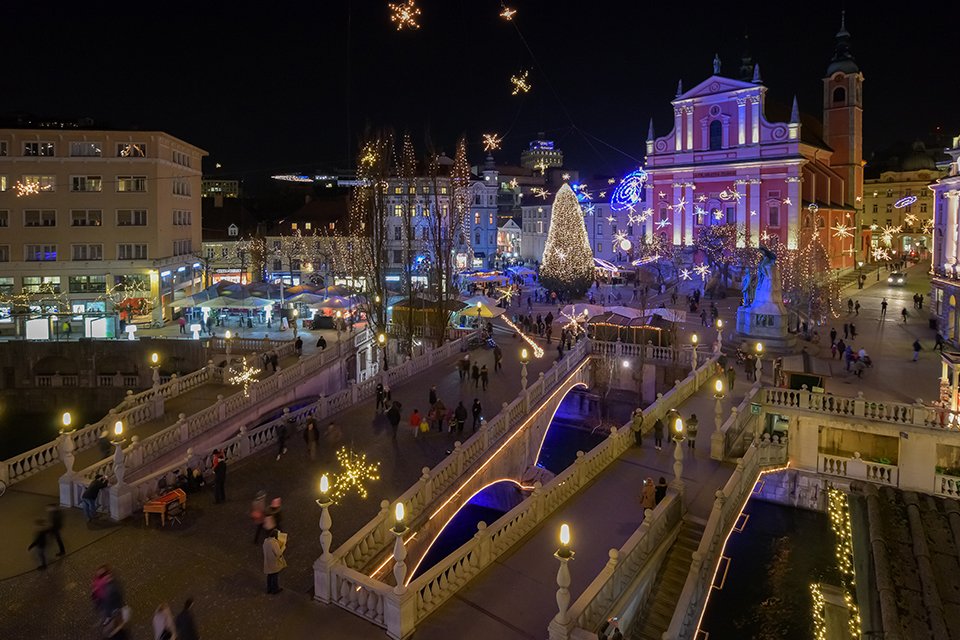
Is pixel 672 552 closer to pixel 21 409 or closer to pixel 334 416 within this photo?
pixel 334 416

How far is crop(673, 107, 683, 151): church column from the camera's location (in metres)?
63.0

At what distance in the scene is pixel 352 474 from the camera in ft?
53.8

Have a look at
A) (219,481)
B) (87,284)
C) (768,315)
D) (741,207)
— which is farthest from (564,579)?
(741,207)

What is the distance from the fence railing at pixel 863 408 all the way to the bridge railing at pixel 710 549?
4728mm

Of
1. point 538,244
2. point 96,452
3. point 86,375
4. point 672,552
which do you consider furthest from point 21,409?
point 538,244

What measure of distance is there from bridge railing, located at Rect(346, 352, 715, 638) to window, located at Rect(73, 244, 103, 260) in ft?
122

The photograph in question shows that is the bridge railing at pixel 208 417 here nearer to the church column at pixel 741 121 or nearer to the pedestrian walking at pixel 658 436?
the pedestrian walking at pixel 658 436

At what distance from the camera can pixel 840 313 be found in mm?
43812

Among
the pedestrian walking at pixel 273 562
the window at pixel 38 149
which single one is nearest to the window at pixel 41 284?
the window at pixel 38 149

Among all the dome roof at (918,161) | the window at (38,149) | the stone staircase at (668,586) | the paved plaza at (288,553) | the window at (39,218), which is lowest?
the stone staircase at (668,586)

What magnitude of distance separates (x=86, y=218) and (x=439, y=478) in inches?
1485

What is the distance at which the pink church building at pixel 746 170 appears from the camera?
5866 centimetres

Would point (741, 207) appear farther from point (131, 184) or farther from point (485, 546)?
point (485, 546)

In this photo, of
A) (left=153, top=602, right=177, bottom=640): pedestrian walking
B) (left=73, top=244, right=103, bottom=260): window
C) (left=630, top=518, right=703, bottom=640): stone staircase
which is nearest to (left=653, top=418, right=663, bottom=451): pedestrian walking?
(left=630, top=518, right=703, bottom=640): stone staircase
